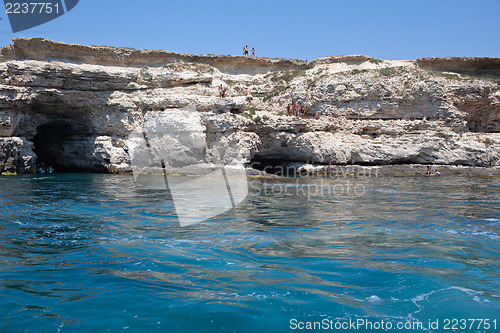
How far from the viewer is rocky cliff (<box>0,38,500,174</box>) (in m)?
24.4

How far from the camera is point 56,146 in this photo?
28.4 metres

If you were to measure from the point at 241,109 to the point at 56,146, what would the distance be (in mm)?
14123

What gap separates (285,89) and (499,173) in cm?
1565

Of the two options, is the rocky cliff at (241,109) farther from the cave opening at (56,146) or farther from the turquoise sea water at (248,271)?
the turquoise sea water at (248,271)

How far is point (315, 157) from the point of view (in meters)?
25.6

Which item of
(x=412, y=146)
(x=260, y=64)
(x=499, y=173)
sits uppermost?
(x=260, y=64)

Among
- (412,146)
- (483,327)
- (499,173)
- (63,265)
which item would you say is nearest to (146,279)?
(63,265)

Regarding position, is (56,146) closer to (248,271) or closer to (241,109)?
(241,109)

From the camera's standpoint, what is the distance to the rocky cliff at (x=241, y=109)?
2438cm

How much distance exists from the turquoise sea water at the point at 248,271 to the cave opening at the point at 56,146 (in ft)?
60.5

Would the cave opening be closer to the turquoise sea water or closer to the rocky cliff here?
the rocky cliff

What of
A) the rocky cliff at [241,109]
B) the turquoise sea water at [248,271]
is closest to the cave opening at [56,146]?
the rocky cliff at [241,109]

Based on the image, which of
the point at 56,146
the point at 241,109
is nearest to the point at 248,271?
the point at 241,109

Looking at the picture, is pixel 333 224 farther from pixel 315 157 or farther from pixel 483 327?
pixel 315 157
